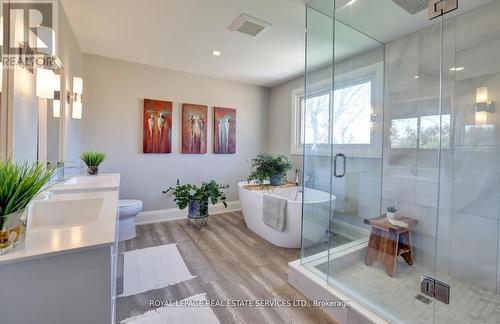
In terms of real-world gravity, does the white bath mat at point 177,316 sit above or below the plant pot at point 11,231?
below

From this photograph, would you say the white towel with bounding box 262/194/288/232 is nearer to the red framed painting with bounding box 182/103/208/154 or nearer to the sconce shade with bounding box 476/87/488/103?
the red framed painting with bounding box 182/103/208/154

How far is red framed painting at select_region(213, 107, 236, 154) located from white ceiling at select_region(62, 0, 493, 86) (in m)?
0.96

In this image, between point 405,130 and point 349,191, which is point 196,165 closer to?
point 349,191

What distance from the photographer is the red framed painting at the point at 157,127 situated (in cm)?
364

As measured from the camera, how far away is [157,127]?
12.2 feet

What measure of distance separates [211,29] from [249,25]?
437 mm

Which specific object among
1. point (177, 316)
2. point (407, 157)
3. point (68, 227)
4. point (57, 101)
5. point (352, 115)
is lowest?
point (177, 316)

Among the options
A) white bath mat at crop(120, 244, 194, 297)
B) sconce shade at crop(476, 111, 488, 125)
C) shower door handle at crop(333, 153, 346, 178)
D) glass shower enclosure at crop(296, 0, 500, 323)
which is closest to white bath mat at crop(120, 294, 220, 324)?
white bath mat at crop(120, 244, 194, 297)

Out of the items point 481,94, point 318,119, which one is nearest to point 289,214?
point 318,119

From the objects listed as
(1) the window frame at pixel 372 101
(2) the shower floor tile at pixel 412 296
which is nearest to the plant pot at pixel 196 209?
(1) the window frame at pixel 372 101

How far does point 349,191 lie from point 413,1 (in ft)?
6.70

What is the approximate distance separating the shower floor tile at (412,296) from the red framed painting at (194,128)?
9.57 feet

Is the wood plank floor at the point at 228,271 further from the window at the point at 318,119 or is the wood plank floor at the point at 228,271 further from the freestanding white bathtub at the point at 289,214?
the window at the point at 318,119

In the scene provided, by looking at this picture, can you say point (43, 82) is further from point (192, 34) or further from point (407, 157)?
point (407, 157)
